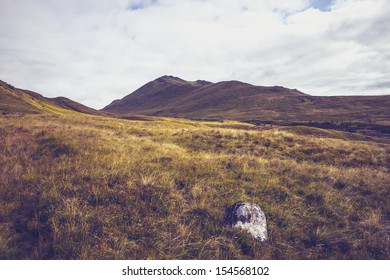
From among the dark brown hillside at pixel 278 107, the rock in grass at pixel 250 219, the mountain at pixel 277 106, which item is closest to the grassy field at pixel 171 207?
the rock in grass at pixel 250 219

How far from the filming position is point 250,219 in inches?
187

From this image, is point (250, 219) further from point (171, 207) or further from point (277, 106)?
point (277, 106)

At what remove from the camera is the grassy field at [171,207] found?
4031 millimetres

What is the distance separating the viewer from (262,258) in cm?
412

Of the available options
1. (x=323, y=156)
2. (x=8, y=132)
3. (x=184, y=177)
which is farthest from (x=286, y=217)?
(x=8, y=132)

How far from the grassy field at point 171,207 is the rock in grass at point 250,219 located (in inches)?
7.2

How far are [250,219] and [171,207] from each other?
1.64 metres

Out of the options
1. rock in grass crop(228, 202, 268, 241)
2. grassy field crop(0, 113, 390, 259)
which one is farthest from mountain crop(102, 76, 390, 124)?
rock in grass crop(228, 202, 268, 241)

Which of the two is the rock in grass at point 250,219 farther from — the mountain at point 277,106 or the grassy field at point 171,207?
the mountain at point 277,106

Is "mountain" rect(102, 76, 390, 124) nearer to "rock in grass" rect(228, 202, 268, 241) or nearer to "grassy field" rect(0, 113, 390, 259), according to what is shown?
"grassy field" rect(0, 113, 390, 259)
